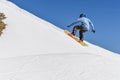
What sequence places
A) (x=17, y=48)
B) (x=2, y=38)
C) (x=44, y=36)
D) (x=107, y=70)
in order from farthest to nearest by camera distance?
(x=44, y=36), (x=2, y=38), (x=17, y=48), (x=107, y=70)

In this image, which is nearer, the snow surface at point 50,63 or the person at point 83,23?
the snow surface at point 50,63

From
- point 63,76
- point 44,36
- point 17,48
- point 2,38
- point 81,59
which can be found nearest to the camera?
point 63,76

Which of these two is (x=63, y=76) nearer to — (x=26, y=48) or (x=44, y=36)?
(x=26, y=48)


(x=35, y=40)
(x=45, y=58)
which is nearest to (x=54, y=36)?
(x=35, y=40)

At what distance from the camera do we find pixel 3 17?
1147 inches

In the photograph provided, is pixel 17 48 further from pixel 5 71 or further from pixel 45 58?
pixel 5 71

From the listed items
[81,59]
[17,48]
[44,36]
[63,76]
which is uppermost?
[44,36]

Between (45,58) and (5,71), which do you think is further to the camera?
(45,58)

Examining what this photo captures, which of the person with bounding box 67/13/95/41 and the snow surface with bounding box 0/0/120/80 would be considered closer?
the snow surface with bounding box 0/0/120/80

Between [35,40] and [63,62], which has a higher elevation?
[35,40]

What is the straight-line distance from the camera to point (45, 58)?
17766 millimetres

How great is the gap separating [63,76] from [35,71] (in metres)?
1.36

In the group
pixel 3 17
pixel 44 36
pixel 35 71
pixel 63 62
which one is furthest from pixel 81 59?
pixel 3 17

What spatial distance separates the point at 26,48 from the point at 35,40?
3.00 m
